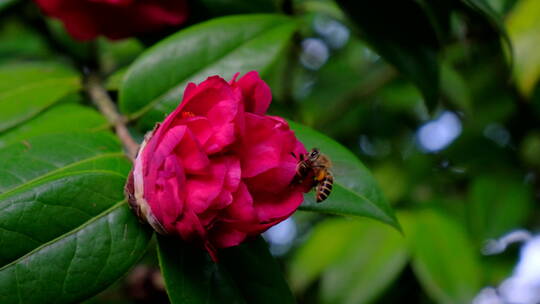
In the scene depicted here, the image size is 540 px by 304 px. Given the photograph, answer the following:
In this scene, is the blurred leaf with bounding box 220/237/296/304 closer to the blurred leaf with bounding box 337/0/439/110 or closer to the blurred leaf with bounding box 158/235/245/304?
the blurred leaf with bounding box 158/235/245/304

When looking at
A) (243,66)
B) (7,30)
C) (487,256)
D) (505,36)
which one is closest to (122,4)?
(243,66)

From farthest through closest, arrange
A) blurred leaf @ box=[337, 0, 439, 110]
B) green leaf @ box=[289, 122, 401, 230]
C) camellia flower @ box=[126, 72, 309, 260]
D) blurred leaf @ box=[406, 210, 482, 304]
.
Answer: blurred leaf @ box=[406, 210, 482, 304]
blurred leaf @ box=[337, 0, 439, 110]
green leaf @ box=[289, 122, 401, 230]
camellia flower @ box=[126, 72, 309, 260]

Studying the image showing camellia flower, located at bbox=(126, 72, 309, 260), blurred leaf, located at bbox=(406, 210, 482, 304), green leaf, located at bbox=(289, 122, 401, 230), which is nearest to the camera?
camellia flower, located at bbox=(126, 72, 309, 260)

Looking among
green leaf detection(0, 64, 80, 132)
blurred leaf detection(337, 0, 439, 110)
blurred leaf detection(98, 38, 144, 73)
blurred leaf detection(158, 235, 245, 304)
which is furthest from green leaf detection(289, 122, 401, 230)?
blurred leaf detection(98, 38, 144, 73)

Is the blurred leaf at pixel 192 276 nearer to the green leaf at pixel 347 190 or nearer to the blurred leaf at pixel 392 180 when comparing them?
the green leaf at pixel 347 190

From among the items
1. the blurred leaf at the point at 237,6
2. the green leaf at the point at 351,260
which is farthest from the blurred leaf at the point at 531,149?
the blurred leaf at the point at 237,6

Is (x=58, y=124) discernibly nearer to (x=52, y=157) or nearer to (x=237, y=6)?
(x=52, y=157)
